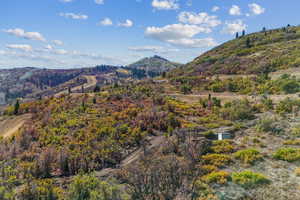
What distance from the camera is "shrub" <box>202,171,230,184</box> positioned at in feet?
26.4

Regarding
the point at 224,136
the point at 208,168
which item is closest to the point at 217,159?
the point at 208,168

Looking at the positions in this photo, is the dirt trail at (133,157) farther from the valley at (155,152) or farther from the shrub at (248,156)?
the shrub at (248,156)

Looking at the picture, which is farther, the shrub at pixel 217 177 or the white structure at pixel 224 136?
the white structure at pixel 224 136

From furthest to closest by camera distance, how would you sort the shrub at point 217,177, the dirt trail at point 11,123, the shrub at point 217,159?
the dirt trail at point 11,123
the shrub at point 217,159
the shrub at point 217,177

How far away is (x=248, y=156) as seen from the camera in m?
10.0

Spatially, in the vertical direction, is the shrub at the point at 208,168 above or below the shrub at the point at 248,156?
below

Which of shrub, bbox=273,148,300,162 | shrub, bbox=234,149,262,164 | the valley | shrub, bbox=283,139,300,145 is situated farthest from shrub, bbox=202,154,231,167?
shrub, bbox=283,139,300,145

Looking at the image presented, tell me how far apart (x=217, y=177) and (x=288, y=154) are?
168 inches

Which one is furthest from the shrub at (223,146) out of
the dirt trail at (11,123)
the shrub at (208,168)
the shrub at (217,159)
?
the dirt trail at (11,123)

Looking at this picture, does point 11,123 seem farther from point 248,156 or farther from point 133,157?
point 248,156

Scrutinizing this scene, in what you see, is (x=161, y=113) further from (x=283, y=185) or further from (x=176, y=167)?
(x=283, y=185)

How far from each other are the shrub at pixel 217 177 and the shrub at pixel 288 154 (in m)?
3.28

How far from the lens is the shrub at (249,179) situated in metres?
7.71

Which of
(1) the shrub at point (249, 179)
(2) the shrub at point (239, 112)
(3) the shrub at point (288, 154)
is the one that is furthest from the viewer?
(2) the shrub at point (239, 112)
